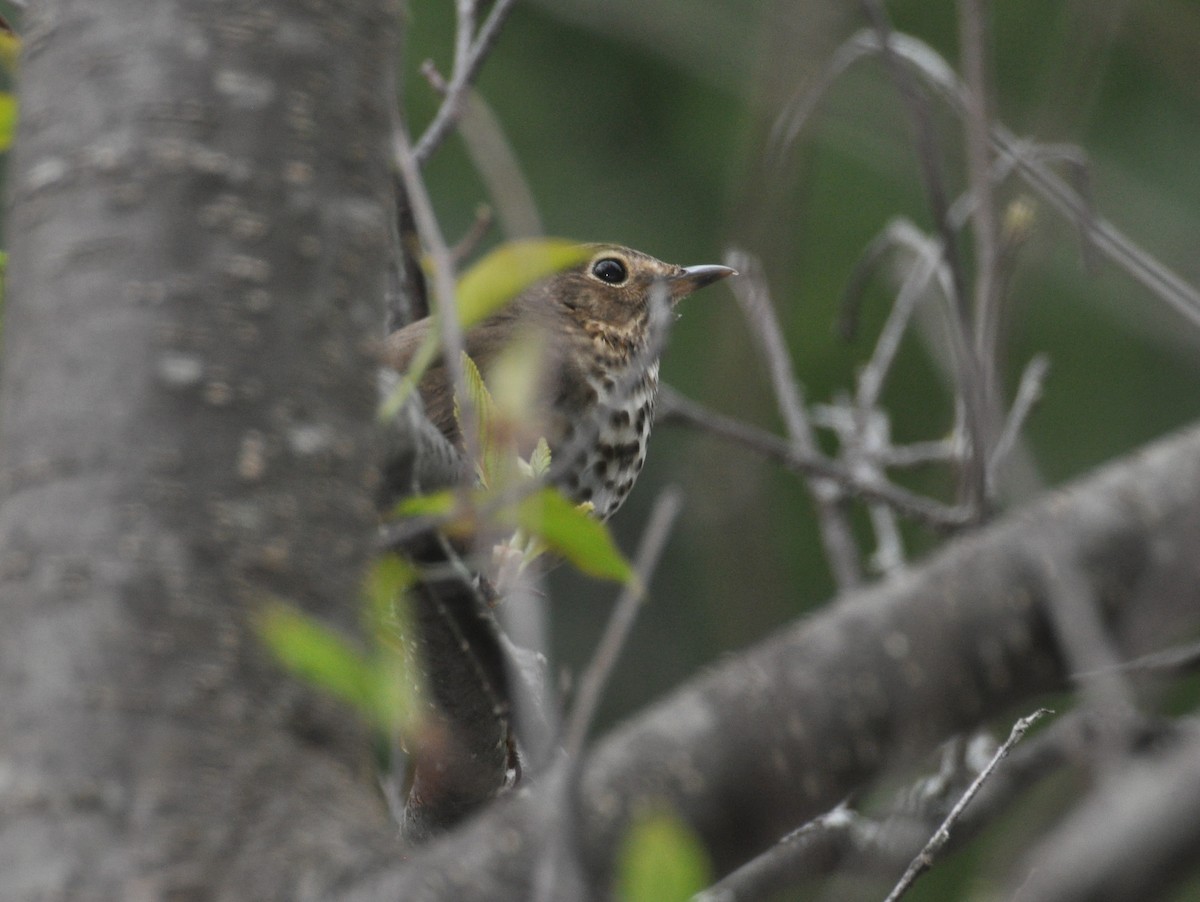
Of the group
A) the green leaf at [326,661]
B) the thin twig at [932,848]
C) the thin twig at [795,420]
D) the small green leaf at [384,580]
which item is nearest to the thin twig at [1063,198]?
the thin twig at [795,420]

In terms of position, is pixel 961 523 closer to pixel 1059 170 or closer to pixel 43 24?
pixel 43 24

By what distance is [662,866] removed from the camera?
38.0 inches

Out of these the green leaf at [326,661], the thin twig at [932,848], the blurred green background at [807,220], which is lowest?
the blurred green background at [807,220]

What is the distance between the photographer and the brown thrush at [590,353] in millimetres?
3426

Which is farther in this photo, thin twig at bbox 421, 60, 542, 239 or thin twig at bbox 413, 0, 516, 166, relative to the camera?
thin twig at bbox 413, 0, 516, 166

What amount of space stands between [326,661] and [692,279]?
10.8 feet

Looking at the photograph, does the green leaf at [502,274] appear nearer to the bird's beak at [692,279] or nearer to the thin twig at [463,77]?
the thin twig at [463,77]

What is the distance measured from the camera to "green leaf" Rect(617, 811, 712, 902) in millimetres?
967

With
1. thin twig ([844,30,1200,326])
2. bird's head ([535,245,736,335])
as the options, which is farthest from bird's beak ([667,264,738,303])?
thin twig ([844,30,1200,326])

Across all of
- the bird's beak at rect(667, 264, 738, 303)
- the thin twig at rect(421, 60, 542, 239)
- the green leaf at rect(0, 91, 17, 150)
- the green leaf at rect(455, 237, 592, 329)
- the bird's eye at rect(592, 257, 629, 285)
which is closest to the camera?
the green leaf at rect(455, 237, 592, 329)

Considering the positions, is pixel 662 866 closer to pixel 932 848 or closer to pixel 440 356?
pixel 932 848

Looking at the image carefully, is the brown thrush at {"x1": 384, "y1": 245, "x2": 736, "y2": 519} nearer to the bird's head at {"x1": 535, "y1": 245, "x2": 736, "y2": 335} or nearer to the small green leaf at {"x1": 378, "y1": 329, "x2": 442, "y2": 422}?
the bird's head at {"x1": 535, "y1": 245, "x2": 736, "y2": 335}

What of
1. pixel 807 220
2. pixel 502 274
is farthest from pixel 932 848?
pixel 807 220

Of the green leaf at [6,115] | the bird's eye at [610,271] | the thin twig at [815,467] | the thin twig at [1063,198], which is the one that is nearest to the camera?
the green leaf at [6,115]
